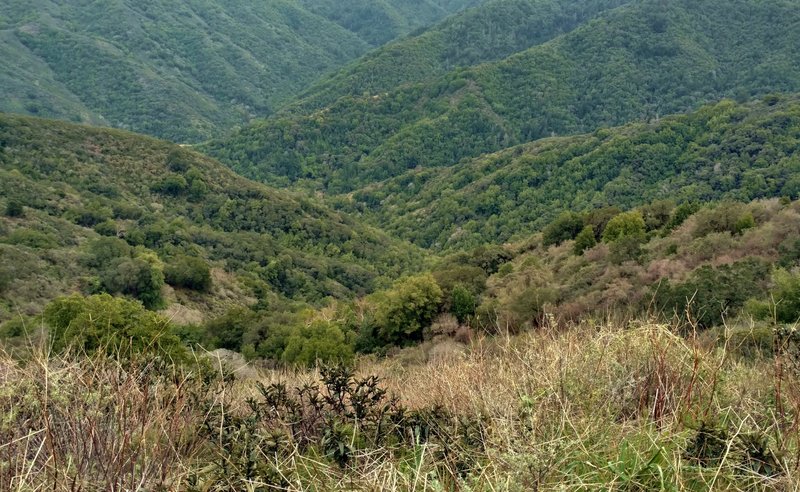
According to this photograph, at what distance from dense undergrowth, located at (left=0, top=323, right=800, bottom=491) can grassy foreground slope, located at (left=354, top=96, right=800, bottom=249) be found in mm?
71676

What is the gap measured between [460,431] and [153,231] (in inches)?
2282

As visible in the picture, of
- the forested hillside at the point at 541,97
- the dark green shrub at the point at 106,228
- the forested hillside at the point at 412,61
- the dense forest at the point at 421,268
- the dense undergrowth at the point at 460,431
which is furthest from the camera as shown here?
the forested hillside at the point at 412,61

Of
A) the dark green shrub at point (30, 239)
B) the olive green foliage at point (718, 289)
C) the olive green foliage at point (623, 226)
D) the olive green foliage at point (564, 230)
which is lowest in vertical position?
the dark green shrub at point (30, 239)

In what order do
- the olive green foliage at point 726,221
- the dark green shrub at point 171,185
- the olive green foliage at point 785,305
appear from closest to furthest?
the olive green foliage at point 785,305, the olive green foliage at point 726,221, the dark green shrub at point 171,185

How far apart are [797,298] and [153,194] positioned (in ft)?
233

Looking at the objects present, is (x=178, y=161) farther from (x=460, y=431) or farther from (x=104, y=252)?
(x=460, y=431)

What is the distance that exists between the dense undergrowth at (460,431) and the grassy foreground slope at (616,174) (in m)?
71.7

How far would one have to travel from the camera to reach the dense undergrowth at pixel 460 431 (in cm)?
254

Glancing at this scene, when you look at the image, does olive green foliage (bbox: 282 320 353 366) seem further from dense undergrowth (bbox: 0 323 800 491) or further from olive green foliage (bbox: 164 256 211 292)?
olive green foliage (bbox: 164 256 211 292)

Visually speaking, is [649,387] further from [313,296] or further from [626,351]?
[313,296]

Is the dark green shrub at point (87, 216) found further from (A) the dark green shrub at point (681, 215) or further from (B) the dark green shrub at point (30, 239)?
(A) the dark green shrub at point (681, 215)

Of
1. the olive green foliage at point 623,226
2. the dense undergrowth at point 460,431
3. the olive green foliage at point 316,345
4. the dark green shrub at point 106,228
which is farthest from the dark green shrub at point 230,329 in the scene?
the dark green shrub at point 106,228

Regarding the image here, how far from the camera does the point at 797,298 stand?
9805 millimetres

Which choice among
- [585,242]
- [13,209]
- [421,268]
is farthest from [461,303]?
[421,268]
